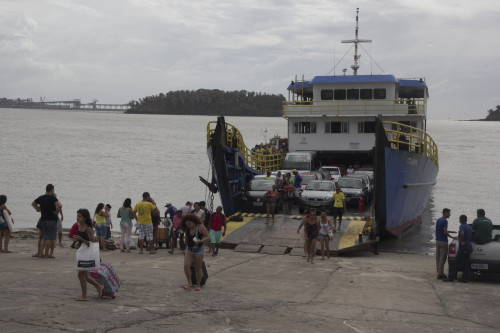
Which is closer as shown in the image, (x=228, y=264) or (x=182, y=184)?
(x=228, y=264)

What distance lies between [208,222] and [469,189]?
37786mm

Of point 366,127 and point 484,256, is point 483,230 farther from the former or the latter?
point 366,127

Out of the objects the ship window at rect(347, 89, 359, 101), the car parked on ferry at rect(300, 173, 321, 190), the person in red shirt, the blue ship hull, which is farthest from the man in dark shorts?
the ship window at rect(347, 89, 359, 101)

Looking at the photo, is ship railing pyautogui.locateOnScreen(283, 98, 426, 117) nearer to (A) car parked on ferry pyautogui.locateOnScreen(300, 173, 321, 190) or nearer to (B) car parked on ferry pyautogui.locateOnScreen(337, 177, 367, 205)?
(A) car parked on ferry pyautogui.locateOnScreen(300, 173, 321, 190)

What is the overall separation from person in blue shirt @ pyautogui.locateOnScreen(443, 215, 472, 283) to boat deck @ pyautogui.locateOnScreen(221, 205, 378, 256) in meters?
4.21

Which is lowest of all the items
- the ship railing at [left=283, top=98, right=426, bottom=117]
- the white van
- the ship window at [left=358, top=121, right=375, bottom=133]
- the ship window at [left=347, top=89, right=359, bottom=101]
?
the white van

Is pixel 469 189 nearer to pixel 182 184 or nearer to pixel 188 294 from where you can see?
pixel 182 184

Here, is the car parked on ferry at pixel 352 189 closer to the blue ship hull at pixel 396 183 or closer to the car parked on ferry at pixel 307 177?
the car parked on ferry at pixel 307 177

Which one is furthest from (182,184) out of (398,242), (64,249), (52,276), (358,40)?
(52,276)

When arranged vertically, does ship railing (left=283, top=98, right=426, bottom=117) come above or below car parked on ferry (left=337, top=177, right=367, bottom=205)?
above

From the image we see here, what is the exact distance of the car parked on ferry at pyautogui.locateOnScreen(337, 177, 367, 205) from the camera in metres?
22.8

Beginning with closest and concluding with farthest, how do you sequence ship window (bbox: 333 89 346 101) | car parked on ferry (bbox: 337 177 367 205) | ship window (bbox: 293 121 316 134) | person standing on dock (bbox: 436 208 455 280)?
person standing on dock (bbox: 436 208 455 280), car parked on ferry (bbox: 337 177 367 205), ship window (bbox: 333 89 346 101), ship window (bbox: 293 121 316 134)

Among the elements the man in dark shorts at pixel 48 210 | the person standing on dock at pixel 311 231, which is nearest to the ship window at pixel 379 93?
the person standing on dock at pixel 311 231

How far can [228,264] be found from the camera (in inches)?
569
